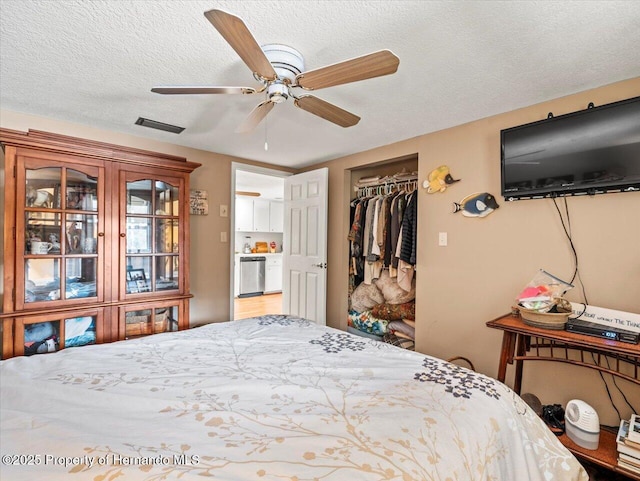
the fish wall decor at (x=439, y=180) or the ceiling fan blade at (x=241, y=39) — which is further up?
the ceiling fan blade at (x=241, y=39)

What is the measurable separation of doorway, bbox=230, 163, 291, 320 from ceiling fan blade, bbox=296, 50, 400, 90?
4.26 m

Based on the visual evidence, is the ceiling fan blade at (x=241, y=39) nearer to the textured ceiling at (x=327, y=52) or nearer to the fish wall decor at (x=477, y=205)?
the textured ceiling at (x=327, y=52)

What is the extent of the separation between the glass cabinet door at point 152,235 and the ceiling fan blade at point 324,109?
5.33ft

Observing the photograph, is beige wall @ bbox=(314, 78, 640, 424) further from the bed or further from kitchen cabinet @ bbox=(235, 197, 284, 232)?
kitchen cabinet @ bbox=(235, 197, 284, 232)

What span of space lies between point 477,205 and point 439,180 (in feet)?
1.25

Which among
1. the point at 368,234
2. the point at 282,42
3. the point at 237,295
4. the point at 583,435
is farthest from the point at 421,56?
the point at 237,295

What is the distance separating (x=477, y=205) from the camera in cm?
242

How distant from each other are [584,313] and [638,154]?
0.91 meters

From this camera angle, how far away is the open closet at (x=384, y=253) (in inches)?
117

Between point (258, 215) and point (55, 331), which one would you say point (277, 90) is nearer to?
point (55, 331)

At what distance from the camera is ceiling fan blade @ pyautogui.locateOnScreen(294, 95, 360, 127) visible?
1.60 meters

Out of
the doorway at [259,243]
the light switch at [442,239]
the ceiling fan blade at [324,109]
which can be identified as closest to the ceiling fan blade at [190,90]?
the ceiling fan blade at [324,109]

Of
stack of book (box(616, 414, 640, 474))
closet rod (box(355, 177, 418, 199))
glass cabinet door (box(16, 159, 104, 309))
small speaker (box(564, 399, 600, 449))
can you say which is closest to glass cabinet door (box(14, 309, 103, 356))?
glass cabinet door (box(16, 159, 104, 309))

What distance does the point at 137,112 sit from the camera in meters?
2.31
